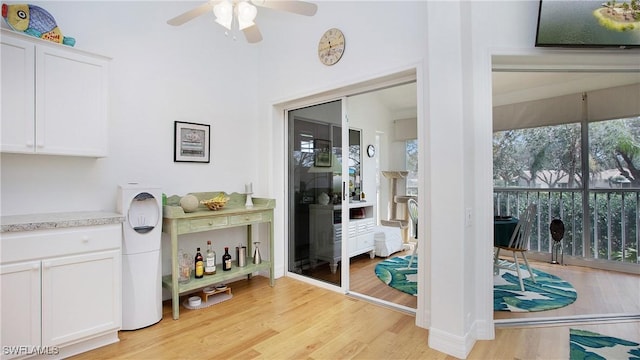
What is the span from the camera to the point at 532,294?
322cm

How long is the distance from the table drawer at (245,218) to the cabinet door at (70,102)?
1.31 metres

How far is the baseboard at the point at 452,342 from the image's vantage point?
2068mm

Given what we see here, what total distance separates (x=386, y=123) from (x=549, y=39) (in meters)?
3.80

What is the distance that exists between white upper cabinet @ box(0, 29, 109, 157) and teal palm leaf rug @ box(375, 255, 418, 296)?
3236 mm

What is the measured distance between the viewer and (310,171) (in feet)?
12.1

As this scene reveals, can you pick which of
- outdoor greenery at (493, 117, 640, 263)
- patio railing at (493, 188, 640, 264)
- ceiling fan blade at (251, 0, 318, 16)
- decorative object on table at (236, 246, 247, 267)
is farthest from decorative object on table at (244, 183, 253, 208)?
patio railing at (493, 188, 640, 264)

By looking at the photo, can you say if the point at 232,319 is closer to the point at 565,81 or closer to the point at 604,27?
the point at 604,27

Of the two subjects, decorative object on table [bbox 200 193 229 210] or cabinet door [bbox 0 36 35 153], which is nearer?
cabinet door [bbox 0 36 35 153]

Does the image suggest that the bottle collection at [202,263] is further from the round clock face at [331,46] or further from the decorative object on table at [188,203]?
the round clock face at [331,46]

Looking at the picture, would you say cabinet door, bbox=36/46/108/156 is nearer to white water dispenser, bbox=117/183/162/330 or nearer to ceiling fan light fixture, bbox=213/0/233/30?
white water dispenser, bbox=117/183/162/330

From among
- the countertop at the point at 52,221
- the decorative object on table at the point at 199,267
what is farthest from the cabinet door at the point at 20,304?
the decorative object on table at the point at 199,267

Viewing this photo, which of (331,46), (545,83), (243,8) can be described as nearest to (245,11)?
(243,8)

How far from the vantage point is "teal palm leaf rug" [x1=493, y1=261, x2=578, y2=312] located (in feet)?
9.60

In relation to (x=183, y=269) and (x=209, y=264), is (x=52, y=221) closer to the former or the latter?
(x=183, y=269)
